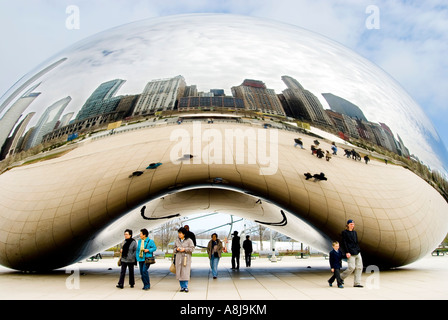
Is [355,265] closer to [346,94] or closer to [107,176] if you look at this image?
[346,94]

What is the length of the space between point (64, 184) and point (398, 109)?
677cm

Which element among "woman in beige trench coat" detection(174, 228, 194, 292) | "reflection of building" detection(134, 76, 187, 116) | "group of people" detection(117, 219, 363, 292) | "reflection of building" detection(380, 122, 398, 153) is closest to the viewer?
"woman in beige trench coat" detection(174, 228, 194, 292)

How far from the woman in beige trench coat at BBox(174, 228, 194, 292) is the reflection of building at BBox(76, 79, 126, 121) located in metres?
2.54

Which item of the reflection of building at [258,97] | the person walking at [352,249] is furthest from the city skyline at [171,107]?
the person walking at [352,249]

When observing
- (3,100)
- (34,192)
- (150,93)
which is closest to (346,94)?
(150,93)

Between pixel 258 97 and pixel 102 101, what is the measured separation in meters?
2.75

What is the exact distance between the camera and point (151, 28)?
24.1ft

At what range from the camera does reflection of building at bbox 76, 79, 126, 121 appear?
627 cm

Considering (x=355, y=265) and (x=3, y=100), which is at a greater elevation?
(x=3, y=100)

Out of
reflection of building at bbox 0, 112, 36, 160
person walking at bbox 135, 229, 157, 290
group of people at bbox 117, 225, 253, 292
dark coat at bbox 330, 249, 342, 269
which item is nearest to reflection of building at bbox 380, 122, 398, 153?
dark coat at bbox 330, 249, 342, 269

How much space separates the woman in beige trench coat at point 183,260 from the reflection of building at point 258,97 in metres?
2.56

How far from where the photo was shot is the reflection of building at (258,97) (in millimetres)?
6234

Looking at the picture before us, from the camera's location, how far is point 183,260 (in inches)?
239

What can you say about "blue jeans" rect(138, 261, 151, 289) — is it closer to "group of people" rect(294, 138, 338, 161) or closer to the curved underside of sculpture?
the curved underside of sculpture
